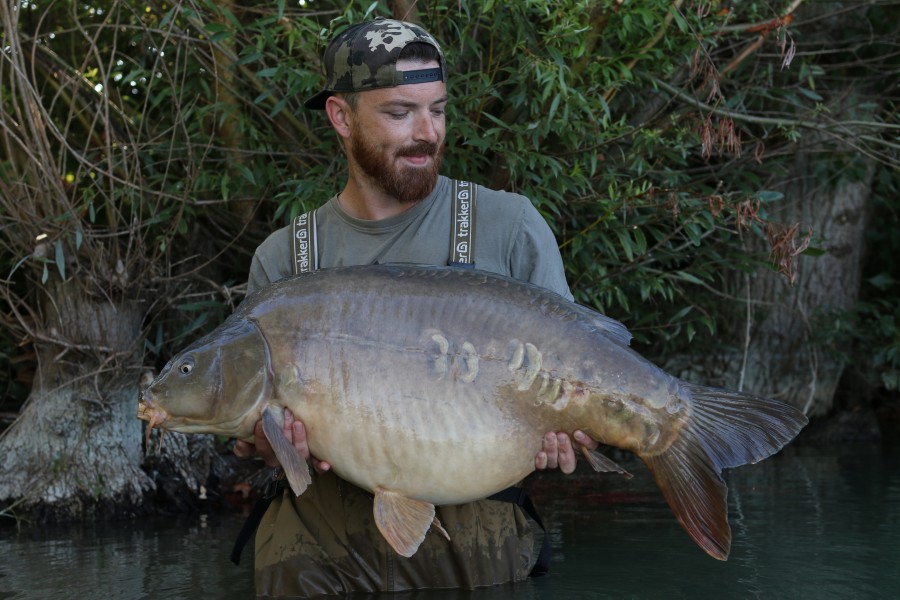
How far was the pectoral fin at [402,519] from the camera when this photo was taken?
9.44ft

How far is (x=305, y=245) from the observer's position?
3.41m

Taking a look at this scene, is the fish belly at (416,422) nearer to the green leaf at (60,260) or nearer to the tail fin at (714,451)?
the tail fin at (714,451)

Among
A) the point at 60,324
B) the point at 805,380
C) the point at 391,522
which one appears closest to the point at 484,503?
the point at 391,522

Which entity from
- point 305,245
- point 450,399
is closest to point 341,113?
point 305,245

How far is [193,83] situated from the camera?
230 inches

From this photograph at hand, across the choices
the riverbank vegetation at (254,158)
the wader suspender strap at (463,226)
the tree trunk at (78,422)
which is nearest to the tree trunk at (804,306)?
the riverbank vegetation at (254,158)

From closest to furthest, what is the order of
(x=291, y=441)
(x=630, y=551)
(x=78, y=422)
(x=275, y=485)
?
(x=291, y=441)
(x=275, y=485)
(x=630, y=551)
(x=78, y=422)

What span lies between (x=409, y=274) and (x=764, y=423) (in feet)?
3.31

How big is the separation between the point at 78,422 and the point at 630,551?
2.92 meters

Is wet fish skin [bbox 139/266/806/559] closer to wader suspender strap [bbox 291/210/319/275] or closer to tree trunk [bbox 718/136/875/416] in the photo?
wader suspender strap [bbox 291/210/319/275]

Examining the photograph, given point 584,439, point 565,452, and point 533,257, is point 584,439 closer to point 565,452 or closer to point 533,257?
point 565,452

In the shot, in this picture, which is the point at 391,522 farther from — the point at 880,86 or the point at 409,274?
the point at 880,86

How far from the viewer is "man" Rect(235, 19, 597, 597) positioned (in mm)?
3266

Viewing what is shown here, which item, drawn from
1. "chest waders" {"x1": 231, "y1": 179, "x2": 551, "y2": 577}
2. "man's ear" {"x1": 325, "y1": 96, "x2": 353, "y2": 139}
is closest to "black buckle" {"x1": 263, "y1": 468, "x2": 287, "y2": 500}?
"chest waders" {"x1": 231, "y1": 179, "x2": 551, "y2": 577}
